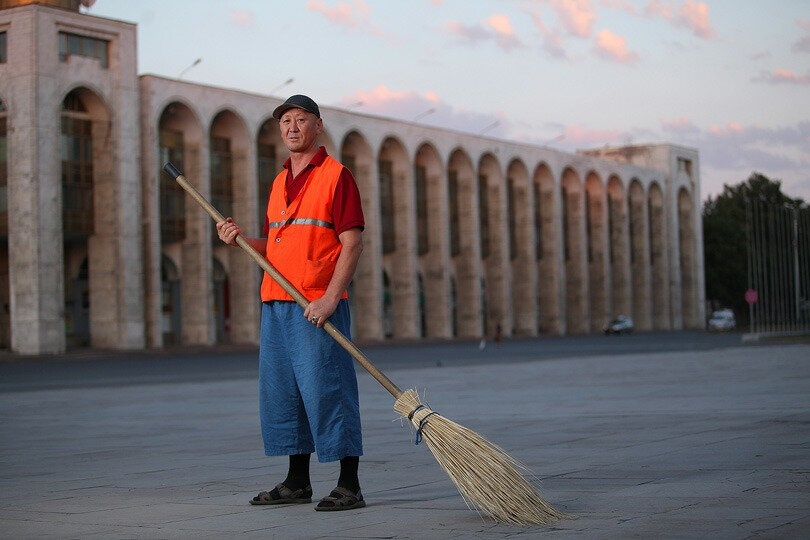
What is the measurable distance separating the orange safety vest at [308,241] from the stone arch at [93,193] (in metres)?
44.8

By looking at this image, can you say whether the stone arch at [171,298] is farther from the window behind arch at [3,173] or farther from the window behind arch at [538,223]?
the window behind arch at [538,223]

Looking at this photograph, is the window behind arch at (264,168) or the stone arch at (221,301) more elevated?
the window behind arch at (264,168)

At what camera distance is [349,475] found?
6441 mm

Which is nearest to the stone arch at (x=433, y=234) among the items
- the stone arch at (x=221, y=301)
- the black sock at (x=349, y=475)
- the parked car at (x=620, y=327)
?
the stone arch at (x=221, y=301)

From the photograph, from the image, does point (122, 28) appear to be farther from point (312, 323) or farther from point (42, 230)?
point (312, 323)

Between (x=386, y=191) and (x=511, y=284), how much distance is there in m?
14.4

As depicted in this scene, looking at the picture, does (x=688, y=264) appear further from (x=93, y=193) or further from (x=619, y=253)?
(x=93, y=193)

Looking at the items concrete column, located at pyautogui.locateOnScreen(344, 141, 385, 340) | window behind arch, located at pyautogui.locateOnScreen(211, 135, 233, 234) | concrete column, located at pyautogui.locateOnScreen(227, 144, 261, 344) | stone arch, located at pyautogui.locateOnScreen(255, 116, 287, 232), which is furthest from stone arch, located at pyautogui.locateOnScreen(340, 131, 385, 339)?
window behind arch, located at pyautogui.locateOnScreen(211, 135, 233, 234)

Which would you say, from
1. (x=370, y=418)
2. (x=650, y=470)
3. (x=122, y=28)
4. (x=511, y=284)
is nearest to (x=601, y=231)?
(x=511, y=284)

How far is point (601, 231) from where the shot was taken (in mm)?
89125

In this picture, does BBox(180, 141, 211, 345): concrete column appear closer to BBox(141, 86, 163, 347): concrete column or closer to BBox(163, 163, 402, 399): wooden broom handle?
BBox(141, 86, 163, 347): concrete column

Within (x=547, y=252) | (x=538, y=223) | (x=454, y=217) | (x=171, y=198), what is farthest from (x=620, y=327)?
(x=171, y=198)

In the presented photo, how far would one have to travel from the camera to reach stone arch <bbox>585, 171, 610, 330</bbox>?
88688 millimetres

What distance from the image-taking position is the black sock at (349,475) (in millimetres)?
6410
